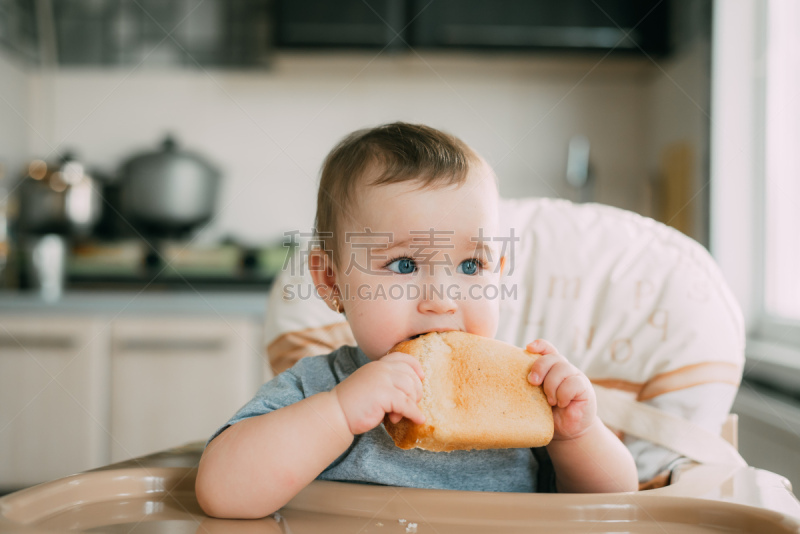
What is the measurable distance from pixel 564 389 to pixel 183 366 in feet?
5.02

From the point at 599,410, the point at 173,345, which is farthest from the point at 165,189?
the point at 599,410

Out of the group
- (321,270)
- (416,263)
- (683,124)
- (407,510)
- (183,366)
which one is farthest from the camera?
(683,124)

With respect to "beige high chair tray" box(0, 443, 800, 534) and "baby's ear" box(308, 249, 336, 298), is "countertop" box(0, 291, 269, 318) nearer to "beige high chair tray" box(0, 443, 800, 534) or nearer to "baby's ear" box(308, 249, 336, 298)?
"baby's ear" box(308, 249, 336, 298)

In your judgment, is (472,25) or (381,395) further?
(472,25)

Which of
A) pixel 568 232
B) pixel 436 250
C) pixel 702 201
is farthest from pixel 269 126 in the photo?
pixel 436 250

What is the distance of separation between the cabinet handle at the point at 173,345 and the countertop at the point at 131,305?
→ 0.27ft

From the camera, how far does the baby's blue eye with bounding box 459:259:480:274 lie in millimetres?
688

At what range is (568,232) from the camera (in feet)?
3.05

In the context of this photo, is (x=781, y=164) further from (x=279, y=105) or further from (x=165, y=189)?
(x=165, y=189)

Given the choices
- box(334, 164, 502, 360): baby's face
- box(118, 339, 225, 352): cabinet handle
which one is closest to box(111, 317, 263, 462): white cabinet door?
box(118, 339, 225, 352): cabinet handle

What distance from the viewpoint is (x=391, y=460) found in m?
0.70

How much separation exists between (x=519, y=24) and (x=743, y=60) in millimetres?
685

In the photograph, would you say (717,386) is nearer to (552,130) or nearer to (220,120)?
(552,130)

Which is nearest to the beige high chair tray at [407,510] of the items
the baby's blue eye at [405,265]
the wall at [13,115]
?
the baby's blue eye at [405,265]
